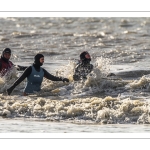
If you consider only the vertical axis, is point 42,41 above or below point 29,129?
above

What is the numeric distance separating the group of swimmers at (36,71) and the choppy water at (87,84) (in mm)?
249

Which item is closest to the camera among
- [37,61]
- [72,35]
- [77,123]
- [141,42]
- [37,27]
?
[77,123]

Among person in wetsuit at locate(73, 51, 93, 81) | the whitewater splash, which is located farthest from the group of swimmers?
the whitewater splash

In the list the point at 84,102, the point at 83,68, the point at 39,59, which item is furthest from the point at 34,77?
the point at 84,102

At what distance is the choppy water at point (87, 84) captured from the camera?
1478cm

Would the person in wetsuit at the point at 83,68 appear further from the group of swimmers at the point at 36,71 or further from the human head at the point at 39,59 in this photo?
the human head at the point at 39,59

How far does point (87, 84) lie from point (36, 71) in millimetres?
1778

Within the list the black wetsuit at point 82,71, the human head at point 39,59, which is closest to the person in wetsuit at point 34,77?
the human head at point 39,59

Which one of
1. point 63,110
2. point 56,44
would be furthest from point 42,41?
point 63,110

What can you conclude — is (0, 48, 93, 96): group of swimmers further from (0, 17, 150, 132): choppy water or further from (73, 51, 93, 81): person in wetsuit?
(0, 17, 150, 132): choppy water

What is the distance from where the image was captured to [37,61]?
681 inches

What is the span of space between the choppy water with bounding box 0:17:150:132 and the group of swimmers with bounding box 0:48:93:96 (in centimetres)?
25
